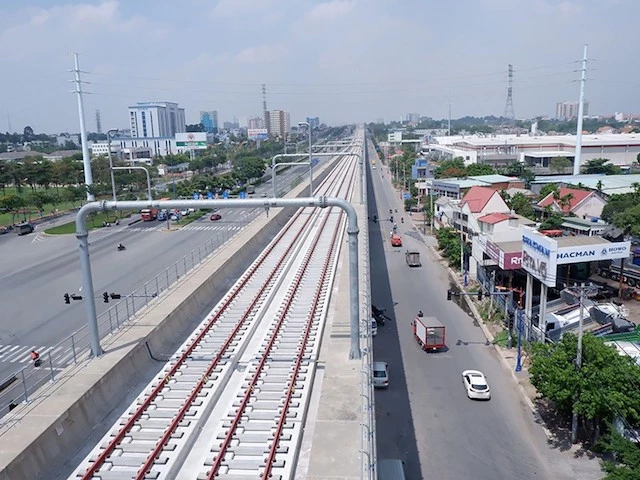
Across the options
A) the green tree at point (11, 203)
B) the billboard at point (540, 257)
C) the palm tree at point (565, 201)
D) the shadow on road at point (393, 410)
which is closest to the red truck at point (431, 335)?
the shadow on road at point (393, 410)

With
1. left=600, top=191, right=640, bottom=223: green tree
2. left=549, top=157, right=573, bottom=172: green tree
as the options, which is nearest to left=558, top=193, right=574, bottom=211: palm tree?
left=600, top=191, right=640, bottom=223: green tree

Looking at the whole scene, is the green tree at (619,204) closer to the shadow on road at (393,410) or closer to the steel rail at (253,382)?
the shadow on road at (393,410)

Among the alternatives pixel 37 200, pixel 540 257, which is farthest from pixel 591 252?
pixel 37 200

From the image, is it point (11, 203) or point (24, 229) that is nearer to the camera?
point (24, 229)

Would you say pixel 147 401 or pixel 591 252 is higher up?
pixel 591 252

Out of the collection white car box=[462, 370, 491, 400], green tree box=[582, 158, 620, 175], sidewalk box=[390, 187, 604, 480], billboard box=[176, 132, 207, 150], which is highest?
billboard box=[176, 132, 207, 150]

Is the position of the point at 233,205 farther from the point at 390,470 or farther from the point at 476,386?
the point at 476,386

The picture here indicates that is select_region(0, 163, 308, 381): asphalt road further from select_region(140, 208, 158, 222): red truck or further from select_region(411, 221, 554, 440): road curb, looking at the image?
select_region(411, 221, 554, 440): road curb
